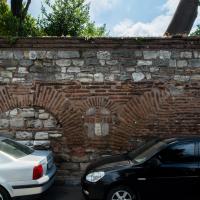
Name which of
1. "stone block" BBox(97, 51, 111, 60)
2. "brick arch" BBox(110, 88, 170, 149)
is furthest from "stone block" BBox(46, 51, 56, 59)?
"brick arch" BBox(110, 88, 170, 149)

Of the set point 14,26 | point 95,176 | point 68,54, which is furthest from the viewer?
point 14,26

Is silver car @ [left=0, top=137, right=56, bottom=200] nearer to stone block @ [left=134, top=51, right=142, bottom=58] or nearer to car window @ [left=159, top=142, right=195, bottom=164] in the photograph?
car window @ [left=159, top=142, right=195, bottom=164]

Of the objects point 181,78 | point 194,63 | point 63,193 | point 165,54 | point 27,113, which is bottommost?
point 63,193

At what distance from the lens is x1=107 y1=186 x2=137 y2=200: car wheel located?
812 centimetres

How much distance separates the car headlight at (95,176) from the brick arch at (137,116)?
2.55 meters

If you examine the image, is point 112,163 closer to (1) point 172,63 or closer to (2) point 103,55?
(2) point 103,55

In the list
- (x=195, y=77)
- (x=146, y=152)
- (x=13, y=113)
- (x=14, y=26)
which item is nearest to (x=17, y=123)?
(x=13, y=113)

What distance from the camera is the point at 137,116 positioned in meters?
10.9

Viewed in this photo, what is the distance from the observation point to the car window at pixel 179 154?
26.9 ft

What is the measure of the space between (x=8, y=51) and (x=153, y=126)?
429 centimetres

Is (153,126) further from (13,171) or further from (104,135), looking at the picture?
(13,171)

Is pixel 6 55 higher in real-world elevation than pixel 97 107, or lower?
higher

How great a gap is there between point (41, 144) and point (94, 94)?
1905 mm

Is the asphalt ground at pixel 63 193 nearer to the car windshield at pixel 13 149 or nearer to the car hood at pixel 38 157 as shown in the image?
the car hood at pixel 38 157
